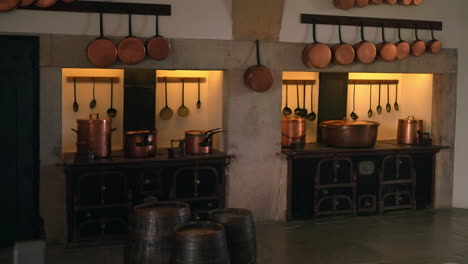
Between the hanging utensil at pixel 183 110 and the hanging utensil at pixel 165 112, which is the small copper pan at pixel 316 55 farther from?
the hanging utensil at pixel 165 112

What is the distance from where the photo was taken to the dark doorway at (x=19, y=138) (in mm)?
5062

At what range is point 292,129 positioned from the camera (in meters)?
6.33

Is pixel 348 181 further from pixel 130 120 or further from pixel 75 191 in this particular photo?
pixel 75 191

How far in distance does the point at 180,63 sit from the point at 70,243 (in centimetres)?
202

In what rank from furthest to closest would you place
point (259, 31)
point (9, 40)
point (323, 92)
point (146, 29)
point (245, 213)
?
point (323, 92), point (259, 31), point (146, 29), point (9, 40), point (245, 213)

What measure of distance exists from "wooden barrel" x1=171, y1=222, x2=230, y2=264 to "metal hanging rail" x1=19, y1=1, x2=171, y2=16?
2.87 meters

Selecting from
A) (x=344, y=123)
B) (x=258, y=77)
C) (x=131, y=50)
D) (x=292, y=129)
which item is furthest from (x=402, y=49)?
(x=131, y=50)

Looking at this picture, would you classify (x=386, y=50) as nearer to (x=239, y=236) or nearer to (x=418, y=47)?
(x=418, y=47)

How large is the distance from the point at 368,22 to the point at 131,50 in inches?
107

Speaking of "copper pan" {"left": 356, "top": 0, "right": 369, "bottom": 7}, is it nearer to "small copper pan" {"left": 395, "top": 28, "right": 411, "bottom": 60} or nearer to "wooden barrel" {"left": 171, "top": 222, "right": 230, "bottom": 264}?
"small copper pan" {"left": 395, "top": 28, "right": 411, "bottom": 60}

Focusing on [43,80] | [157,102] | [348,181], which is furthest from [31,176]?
[348,181]

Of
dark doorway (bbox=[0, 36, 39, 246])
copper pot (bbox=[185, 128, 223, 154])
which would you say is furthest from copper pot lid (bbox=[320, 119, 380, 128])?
dark doorway (bbox=[0, 36, 39, 246])

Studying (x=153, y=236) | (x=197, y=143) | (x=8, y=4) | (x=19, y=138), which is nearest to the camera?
(x=153, y=236)

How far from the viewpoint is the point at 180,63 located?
5648 millimetres
